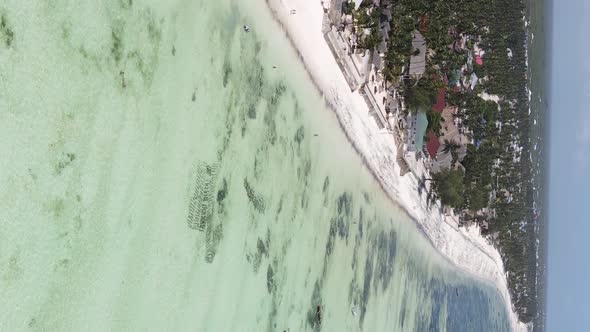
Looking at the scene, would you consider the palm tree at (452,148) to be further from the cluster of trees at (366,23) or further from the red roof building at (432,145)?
the cluster of trees at (366,23)

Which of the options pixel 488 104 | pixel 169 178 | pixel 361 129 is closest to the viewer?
pixel 169 178

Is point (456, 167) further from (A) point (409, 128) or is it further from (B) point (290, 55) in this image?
(B) point (290, 55)

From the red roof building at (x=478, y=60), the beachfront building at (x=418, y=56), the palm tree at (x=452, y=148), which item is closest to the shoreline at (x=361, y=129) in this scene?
the palm tree at (x=452, y=148)

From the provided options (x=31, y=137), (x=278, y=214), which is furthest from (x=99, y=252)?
(x=278, y=214)

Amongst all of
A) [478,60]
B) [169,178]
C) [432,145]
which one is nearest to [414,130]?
[432,145]

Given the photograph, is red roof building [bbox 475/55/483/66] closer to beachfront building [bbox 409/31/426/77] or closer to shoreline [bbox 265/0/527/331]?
shoreline [bbox 265/0/527/331]

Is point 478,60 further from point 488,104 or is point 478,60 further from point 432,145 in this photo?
point 432,145
